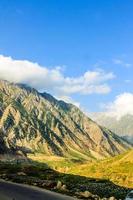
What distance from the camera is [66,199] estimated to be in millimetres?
47688

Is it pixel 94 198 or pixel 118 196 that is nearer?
pixel 94 198

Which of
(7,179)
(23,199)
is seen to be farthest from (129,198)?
(7,179)

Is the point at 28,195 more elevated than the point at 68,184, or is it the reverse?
the point at 68,184

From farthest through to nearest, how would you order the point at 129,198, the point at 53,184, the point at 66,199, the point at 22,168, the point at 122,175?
the point at 122,175, the point at 22,168, the point at 53,184, the point at 66,199, the point at 129,198

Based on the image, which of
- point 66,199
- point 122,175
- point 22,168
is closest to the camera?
point 66,199

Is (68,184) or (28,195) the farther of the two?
(68,184)

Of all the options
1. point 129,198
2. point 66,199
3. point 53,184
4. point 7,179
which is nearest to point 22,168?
point 7,179

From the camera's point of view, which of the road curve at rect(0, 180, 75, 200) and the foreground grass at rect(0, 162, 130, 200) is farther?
the foreground grass at rect(0, 162, 130, 200)

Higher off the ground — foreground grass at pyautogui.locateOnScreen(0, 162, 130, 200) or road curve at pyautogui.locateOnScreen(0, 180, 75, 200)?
foreground grass at pyautogui.locateOnScreen(0, 162, 130, 200)

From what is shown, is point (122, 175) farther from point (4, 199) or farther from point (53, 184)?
point (4, 199)

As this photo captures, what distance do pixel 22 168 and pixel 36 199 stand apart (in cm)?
7348

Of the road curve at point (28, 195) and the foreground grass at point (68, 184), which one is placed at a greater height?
the foreground grass at point (68, 184)

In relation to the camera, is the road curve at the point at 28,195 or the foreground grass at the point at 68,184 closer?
the road curve at the point at 28,195

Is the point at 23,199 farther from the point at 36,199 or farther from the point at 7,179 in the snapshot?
the point at 7,179
